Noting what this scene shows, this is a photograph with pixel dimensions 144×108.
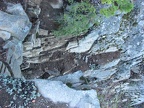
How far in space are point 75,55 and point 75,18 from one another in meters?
1.59

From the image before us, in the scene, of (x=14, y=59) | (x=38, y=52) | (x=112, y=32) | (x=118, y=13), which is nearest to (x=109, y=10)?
(x=118, y=13)

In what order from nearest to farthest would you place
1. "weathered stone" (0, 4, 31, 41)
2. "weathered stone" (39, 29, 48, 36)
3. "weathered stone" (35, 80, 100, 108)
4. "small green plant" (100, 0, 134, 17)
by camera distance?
"weathered stone" (35, 80, 100, 108)
"weathered stone" (0, 4, 31, 41)
"small green plant" (100, 0, 134, 17)
"weathered stone" (39, 29, 48, 36)

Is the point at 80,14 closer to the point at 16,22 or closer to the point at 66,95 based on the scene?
the point at 16,22

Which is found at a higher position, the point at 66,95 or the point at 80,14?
the point at 80,14

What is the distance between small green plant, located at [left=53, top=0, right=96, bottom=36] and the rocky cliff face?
30 centimetres

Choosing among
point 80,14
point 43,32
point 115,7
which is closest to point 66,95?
point 43,32

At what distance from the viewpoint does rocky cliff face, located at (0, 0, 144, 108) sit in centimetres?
518

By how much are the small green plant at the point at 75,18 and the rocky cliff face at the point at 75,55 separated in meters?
0.30

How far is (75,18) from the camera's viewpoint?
6.02 metres

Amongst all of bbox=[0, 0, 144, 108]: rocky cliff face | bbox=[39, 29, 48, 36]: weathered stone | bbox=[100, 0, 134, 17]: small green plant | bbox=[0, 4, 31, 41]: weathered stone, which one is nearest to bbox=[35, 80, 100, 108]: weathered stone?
bbox=[0, 0, 144, 108]: rocky cliff face

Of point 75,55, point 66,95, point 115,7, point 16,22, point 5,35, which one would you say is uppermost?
point 115,7

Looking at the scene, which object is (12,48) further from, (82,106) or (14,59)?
(82,106)

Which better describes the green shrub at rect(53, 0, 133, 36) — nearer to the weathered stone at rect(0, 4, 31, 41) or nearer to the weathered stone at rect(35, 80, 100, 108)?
the weathered stone at rect(0, 4, 31, 41)

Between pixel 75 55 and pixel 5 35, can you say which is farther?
pixel 75 55
